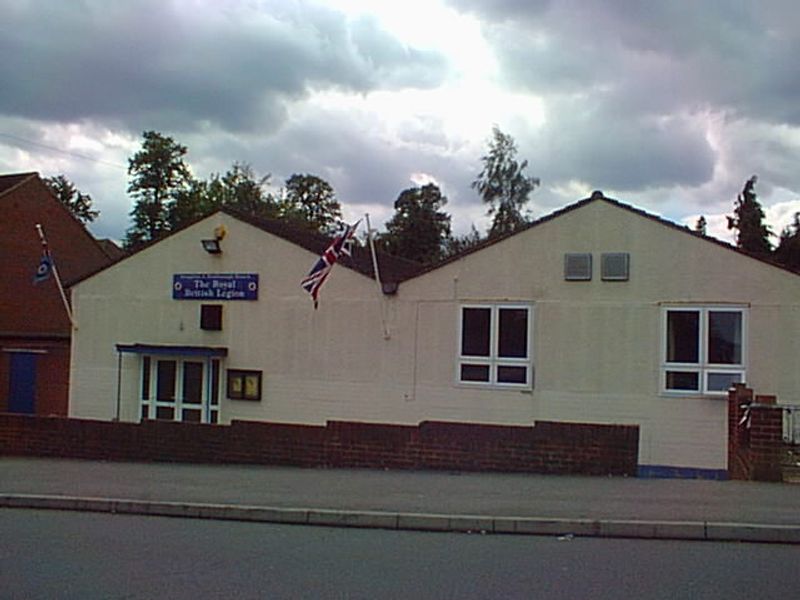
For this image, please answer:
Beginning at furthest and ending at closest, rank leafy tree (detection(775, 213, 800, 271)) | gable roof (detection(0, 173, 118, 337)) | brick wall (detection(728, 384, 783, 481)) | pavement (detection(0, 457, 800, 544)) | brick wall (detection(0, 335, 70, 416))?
leafy tree (detection(775, 213, 800, 271))
gable roof (detection(0, 173, 118, 337))
brick wall (detection(0, 335, 70, 416))
brick wall (detection(728, 384, 783, 481))
pavement (detection(0, 457, 800, 544))

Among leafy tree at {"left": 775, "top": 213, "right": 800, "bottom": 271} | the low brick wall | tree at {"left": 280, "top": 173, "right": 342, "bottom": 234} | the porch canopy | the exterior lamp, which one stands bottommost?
the low brick wall

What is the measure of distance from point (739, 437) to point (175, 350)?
1365 centimetres

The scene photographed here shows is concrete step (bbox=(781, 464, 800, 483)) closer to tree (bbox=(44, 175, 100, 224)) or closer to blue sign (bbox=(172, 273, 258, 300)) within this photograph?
blue sign (bbox=(172, 273, 258, 300))

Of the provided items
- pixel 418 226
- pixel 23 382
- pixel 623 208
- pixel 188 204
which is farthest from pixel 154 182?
pixel 623 208

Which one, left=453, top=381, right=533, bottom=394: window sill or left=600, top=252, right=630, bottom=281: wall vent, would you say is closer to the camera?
left=600, top=252, right=630, bottom=281: wall vent

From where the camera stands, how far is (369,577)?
7641 mm

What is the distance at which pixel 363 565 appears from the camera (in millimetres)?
8141

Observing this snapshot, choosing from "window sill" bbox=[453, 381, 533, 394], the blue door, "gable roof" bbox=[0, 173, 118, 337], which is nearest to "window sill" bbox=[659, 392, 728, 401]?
"window sill" bbox=[453, 381, 533, 394]

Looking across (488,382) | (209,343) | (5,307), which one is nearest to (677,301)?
(488,382)

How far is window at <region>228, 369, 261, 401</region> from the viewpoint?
22594mm

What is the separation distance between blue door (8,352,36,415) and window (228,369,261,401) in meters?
8.45

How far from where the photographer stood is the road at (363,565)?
714cm

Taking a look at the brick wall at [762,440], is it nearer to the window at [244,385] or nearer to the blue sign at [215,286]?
the window at [244,385]

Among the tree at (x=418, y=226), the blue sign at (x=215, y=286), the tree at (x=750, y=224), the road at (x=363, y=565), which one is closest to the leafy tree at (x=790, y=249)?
the tree at (x=750, y=224)
